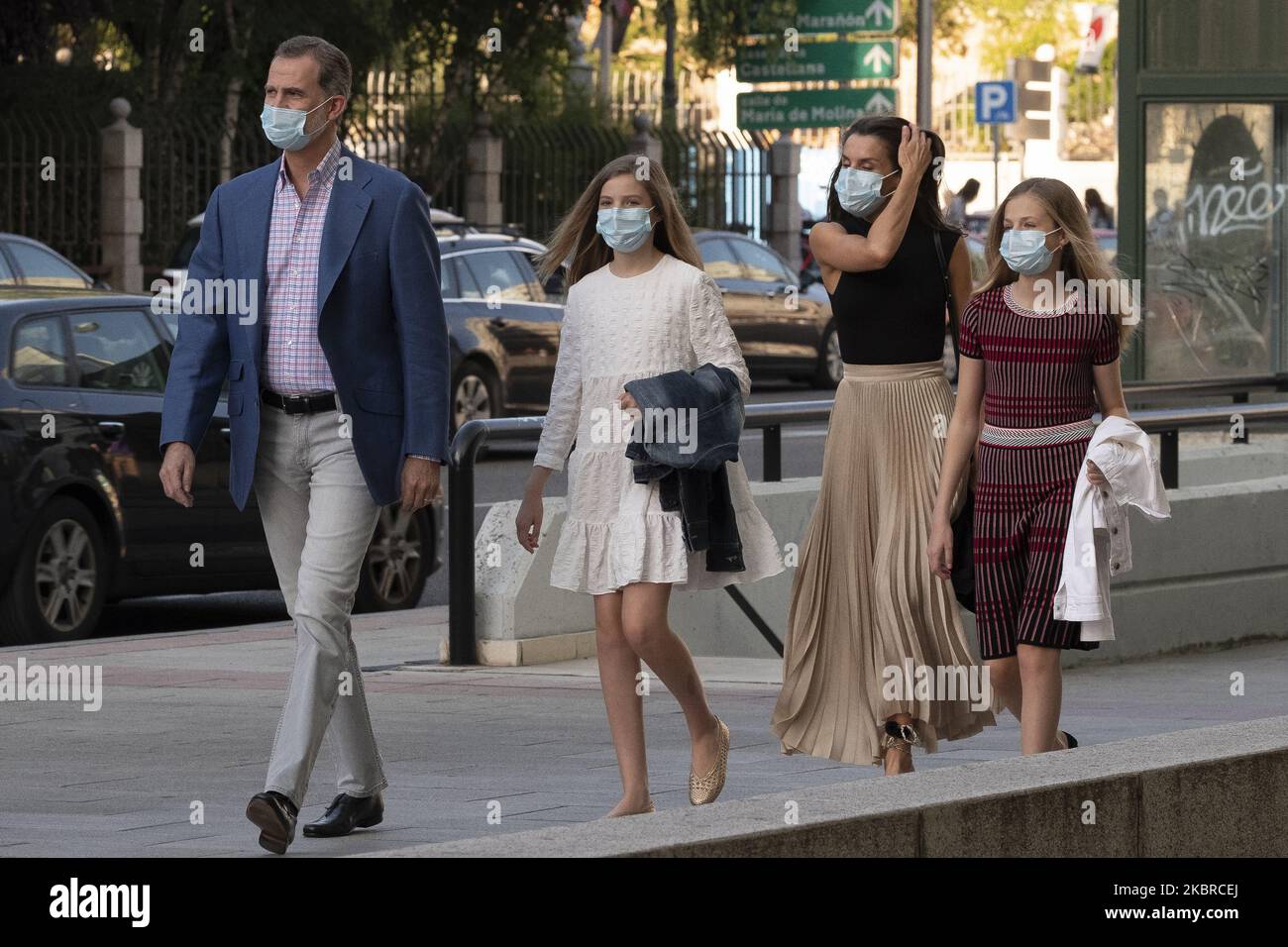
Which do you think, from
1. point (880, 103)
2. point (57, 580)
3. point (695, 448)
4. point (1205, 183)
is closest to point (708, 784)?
point (695, 448)

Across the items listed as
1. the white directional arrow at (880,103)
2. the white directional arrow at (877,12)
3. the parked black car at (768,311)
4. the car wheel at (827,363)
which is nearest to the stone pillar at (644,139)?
the white directional arrow at (880,103)

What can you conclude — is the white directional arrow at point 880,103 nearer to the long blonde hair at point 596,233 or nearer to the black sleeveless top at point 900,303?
the black sleeveless top at point 900,303

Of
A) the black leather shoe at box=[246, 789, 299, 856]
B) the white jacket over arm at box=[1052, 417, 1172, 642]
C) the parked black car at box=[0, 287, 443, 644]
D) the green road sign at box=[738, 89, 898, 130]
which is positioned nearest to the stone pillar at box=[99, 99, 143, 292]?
the green road sign at box=[738, 89, 898, 130]

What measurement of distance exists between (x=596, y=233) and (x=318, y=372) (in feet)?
2.97

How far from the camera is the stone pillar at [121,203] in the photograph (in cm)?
2997

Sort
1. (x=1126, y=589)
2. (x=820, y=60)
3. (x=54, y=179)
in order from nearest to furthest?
(x=1126, y=589) < (x=54, y=179) < (x=820, y=60)

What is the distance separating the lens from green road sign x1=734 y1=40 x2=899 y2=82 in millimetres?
37875

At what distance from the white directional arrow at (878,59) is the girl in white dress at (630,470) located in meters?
31.2

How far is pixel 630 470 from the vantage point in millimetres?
6848

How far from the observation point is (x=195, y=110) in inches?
1239

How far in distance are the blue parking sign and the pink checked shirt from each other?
26.0 meters

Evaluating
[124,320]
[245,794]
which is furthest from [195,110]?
[245,794]

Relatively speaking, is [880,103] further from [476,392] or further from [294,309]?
[294,309]

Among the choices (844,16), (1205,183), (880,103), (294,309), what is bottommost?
(294,309)
